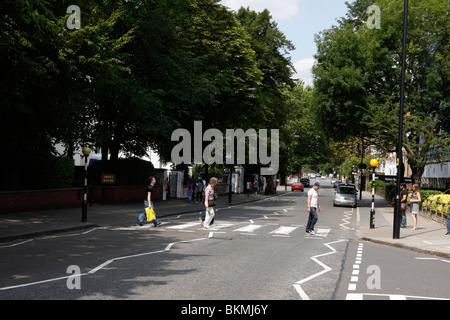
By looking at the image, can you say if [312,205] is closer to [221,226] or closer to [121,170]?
[221,226]

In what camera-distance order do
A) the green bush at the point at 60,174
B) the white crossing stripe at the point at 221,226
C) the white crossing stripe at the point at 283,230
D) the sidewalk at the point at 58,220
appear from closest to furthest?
the sidewalk at the point at 58,220 < the white crossing stripe at the point at 283,230 < the white crossing stripe at the point at 221,226 < the green bush at the point at 60,174

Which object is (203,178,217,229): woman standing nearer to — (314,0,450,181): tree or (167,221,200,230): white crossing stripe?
(167,221,200,230): white crossing stripe

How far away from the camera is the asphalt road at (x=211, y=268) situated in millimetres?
7676

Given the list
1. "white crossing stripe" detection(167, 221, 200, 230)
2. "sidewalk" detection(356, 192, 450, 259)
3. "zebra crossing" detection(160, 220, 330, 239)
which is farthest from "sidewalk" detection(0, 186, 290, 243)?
"sidewalk" detection(356, 192, 450, 259)

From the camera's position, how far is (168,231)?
17172 millimetres

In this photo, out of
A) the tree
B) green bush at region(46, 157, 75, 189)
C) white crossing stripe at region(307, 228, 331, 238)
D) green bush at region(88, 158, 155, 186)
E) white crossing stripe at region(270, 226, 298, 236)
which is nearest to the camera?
white crossing stripe at region(307, 228, 331, 238)

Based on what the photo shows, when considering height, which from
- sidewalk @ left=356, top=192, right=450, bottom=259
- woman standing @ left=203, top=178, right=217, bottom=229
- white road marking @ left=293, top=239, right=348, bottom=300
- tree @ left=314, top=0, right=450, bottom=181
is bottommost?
sidewalk @ left=356, top=192, right=450, bottom=259

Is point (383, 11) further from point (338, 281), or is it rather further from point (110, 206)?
point (338, 281)

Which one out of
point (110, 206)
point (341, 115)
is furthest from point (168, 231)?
point (341, 115)

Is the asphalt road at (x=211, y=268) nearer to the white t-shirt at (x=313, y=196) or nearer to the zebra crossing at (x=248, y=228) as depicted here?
the zebra crossing at (x=248, y=228)

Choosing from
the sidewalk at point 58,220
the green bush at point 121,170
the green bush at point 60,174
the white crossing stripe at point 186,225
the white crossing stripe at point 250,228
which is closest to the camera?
the sidewalk at point 58,220

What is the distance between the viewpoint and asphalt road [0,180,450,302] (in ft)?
25.2

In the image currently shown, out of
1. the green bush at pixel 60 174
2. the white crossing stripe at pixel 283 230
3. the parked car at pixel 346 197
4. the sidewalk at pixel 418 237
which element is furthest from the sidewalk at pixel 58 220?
the parked car at pixel 346 197

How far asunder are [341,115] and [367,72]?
3.73 m
